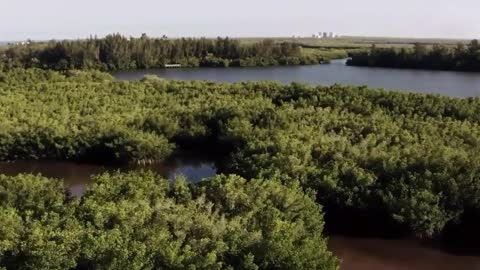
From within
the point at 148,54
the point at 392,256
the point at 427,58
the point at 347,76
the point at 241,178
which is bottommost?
the point at 392,256

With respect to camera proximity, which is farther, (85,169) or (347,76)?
(347,76)

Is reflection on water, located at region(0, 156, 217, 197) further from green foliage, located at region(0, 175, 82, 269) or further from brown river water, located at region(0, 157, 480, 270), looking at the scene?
green foliage, located at region(0, 175, 82, 269)

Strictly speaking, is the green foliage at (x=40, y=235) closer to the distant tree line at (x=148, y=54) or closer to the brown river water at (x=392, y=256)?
the brown river water at (x=392, y=256)

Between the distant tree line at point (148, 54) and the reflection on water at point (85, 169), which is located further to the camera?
the distant tree line at point (148, 54)

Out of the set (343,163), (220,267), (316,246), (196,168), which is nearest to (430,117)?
(343,163)

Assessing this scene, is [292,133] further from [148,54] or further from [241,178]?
[148,54]

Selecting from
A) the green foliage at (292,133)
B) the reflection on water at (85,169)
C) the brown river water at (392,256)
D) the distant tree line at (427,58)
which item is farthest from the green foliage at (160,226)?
the distant tree line at (427,58)

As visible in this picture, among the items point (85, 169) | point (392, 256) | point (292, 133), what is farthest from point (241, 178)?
point (85, 169)
